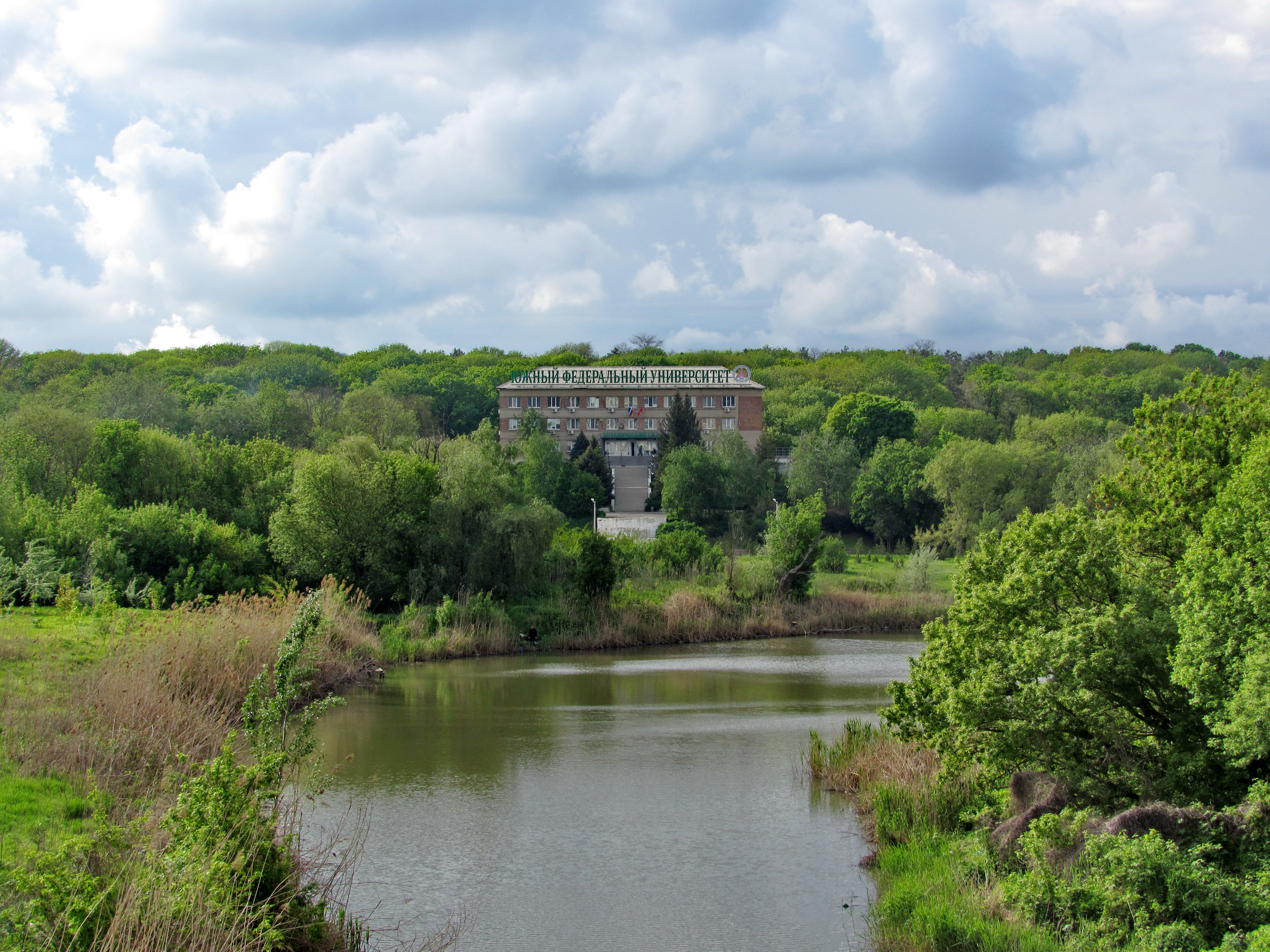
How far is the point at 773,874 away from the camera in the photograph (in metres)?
14.9

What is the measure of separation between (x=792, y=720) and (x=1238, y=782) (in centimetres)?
1421

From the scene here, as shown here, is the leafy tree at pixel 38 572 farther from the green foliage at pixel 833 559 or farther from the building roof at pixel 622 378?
the building roof at pixel 622 378

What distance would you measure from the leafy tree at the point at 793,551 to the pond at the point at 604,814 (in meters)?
16.4

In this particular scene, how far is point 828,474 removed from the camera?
86.8 metres

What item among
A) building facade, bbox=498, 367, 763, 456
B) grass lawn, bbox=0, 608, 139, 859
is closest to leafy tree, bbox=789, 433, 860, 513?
building facade, bbox=498, 367, 763, 456

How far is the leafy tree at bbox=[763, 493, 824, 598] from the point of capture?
1945 inches

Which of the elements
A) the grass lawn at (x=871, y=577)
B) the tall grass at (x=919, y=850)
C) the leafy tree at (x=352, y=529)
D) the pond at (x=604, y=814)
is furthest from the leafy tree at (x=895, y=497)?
the tall grass at (x=919, y=850)

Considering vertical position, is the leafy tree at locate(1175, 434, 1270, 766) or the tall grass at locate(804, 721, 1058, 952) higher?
the leafy tree at locate(1175, 434, 1270, 766)

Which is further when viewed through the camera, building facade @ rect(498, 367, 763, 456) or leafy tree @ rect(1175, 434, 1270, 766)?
building facade @ rect(498, 367, 763, 456)

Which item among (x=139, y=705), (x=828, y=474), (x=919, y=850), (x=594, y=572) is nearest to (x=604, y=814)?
(x=919, y=850)

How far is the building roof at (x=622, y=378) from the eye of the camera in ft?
383

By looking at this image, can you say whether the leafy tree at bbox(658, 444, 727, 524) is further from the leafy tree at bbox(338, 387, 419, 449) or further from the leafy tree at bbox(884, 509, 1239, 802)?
the leafy tree at bbox(884, 509, 1239, 802)

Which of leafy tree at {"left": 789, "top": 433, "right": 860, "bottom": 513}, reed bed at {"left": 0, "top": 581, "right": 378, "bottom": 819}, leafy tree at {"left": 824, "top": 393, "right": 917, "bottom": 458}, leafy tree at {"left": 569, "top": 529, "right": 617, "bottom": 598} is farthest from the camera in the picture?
leafy tree at {"left": 824, "top": 393, "right": 917, "bottom": 458}

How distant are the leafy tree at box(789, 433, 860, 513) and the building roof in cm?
2937
